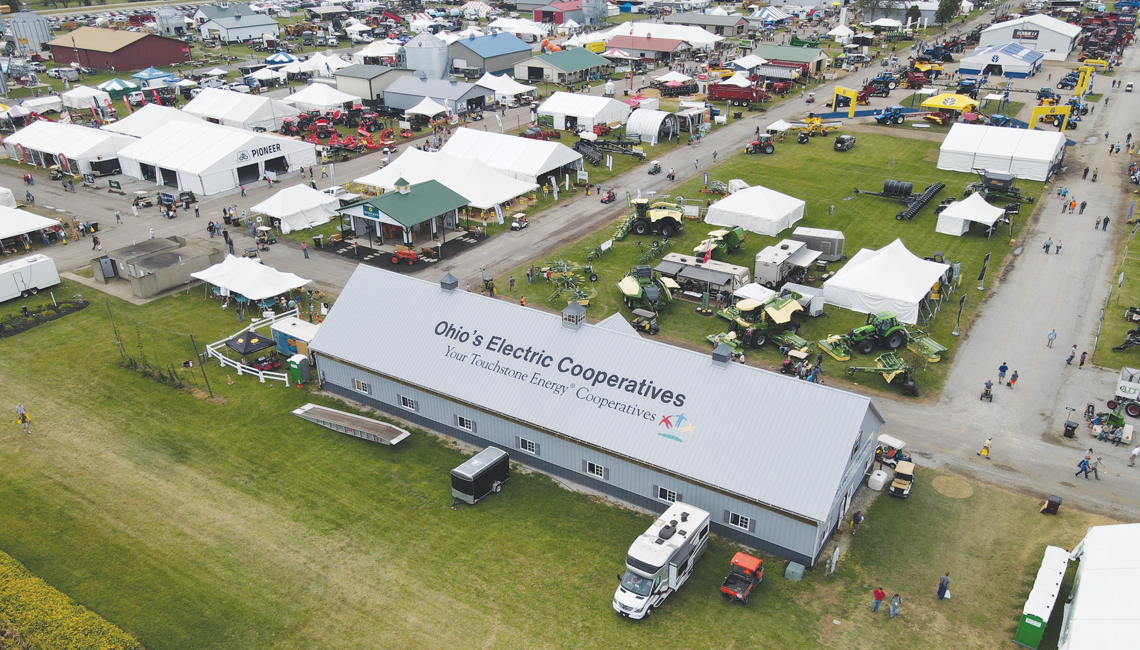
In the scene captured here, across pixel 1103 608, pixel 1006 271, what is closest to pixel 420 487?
pixel 1103 608

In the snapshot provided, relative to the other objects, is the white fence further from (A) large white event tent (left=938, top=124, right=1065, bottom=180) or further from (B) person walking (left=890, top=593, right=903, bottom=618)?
(A) large white event tent (left=938, top=124, right=1065, bottom=180)

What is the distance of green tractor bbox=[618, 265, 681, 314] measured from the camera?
4241 cm

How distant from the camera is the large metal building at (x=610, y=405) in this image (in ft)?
82.2

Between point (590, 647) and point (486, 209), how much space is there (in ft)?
126

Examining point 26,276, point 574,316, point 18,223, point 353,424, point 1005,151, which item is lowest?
point 26,276

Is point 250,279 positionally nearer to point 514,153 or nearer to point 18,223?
point 18,223

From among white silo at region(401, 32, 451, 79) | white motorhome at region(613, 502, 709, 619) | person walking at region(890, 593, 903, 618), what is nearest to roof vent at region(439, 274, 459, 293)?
white motorhome at region(613, 502, 709, 619)

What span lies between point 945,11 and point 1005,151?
9922 cm

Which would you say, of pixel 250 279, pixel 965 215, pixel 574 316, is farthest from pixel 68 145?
pixel 965 215

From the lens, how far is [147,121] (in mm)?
71312

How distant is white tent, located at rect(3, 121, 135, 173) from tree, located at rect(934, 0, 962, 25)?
141 metres

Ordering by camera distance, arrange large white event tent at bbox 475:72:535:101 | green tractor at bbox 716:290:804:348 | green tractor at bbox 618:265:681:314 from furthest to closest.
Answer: large white event tent at bbox 475:72:535:101 → green tractor at bbox 618:265:681:314 → green tractor at bbox 716:290:804:348

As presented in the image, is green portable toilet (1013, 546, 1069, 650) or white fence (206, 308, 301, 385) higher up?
green portable toilet (1013, 546, 1069, 650)

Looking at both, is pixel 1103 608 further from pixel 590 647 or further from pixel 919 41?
pixel 919 41
